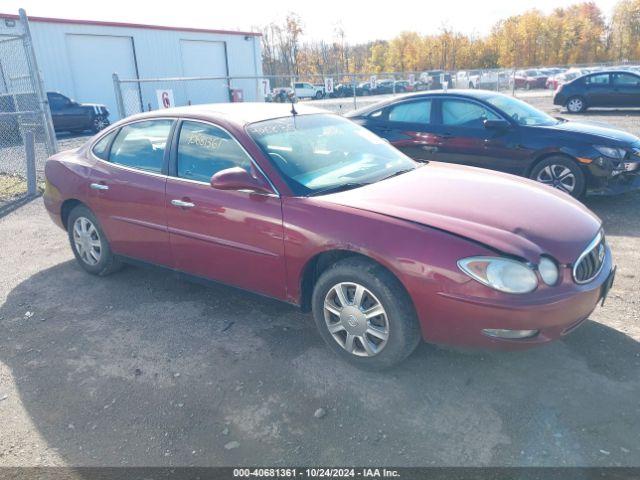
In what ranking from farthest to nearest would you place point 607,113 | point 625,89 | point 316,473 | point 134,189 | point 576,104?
1. point 576,104
2. point 607,113
3. point 625,89
4. point 134,189
5. point 316,473

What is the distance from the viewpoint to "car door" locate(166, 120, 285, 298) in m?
3.50

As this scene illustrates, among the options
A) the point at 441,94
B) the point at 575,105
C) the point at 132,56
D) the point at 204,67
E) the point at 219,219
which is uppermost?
the point at 132,56

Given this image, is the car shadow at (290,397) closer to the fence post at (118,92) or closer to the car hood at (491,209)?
the car hood at (491,209)

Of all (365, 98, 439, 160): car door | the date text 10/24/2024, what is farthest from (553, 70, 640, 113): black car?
the date text 10/24/2024

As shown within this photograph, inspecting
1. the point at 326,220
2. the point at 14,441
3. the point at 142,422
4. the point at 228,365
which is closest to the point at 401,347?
the point at 326,220

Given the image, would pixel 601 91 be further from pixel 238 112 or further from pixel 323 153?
pixel 238 112

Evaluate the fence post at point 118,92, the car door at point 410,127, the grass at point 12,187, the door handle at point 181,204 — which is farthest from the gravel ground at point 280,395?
the fence post at point 118,92

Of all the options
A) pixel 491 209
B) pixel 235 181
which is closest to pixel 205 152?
pixel 235 181

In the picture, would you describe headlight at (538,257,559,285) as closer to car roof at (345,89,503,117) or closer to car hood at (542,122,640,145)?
car hood at (542,122,640,145)

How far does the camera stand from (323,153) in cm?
388

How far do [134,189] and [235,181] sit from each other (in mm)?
1356

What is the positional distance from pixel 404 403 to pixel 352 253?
95cm

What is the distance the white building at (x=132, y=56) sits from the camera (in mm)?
22047

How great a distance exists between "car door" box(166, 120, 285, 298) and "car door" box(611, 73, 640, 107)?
18.0 meters
